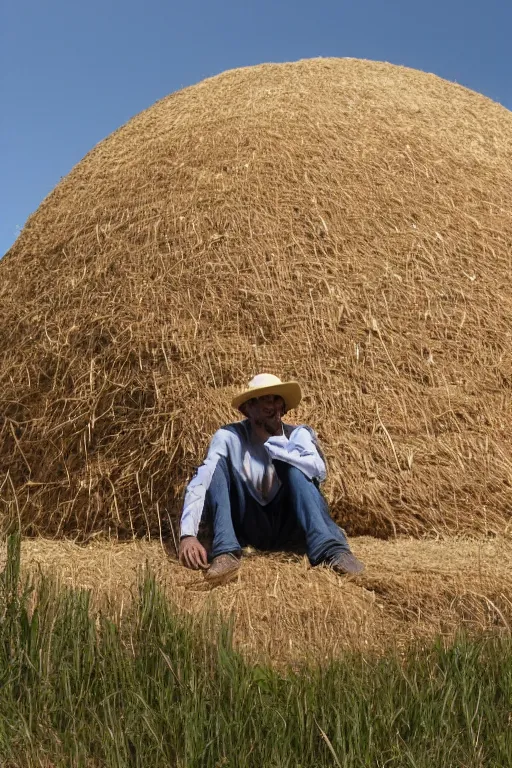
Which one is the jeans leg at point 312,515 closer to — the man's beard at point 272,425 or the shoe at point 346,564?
the shoe at point 346,564

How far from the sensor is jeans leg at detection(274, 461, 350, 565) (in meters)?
4.65

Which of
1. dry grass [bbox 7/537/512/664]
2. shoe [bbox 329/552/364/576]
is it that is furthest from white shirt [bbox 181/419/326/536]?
shoe [bbox 329/552/364/576]

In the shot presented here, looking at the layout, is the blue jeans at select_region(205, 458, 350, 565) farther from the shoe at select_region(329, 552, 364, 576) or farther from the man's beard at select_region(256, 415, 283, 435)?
the man's beard at select_region(256, 415, 283, 435)

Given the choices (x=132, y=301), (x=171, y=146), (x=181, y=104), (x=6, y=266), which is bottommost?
(x=132, y=301)

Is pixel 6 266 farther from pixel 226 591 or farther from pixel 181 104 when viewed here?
pixel 226 591

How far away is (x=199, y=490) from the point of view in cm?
490

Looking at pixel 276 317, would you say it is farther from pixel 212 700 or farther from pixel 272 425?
pixel 212 700

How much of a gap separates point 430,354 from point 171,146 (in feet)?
9.51

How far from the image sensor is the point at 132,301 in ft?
20.6

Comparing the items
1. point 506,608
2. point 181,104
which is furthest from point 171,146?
point 506,608

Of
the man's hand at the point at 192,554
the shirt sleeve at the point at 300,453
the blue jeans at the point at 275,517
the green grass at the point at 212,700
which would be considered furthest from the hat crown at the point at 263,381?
the green grass at the point at 212,700

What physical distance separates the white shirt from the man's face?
7 cm

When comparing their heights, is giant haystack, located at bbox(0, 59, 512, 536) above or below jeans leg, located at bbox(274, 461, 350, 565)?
above

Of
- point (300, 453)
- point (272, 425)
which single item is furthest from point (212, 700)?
point (272, 425)
